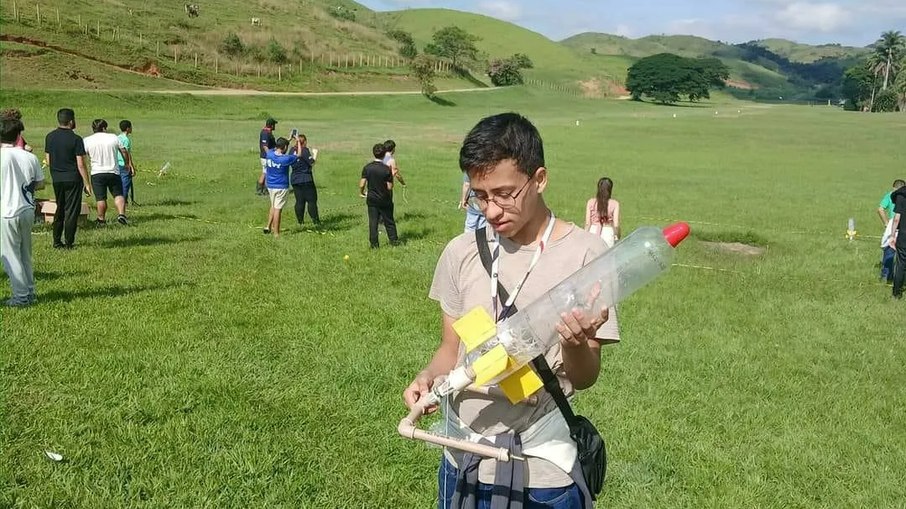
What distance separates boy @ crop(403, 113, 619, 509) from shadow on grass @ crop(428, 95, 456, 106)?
79940 mm

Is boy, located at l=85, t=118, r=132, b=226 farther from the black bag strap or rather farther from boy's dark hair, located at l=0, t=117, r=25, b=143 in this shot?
the black bag strap

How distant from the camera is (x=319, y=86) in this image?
8275 cm

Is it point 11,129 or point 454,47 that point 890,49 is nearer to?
point 454,47

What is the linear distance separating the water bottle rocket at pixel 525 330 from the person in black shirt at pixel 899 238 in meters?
10.4

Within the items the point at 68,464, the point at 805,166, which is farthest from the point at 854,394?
the point at 805,166

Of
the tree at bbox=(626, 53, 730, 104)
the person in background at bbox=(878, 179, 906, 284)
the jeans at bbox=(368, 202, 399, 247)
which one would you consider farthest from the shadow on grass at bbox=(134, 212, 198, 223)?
the tree at bbox=(626, 53, 730, 104)

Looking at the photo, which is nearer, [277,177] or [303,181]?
[277,177]

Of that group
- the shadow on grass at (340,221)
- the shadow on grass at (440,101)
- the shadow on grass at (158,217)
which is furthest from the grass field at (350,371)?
the shadow on grass at (440,101)

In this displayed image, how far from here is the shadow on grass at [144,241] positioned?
13.0 meters

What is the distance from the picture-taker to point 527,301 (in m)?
2.87

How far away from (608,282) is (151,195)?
19.2 metres

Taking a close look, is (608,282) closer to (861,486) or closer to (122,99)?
(861,486)

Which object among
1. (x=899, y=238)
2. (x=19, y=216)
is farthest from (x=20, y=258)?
(x=899, y=238)

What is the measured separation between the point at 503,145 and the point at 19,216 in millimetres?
7731
